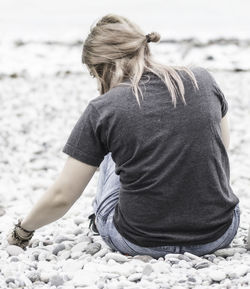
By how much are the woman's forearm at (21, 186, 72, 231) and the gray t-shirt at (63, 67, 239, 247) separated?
25cm

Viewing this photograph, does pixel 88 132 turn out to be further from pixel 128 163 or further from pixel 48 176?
pixel 48 176

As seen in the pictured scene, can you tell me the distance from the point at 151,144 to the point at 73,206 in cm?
188

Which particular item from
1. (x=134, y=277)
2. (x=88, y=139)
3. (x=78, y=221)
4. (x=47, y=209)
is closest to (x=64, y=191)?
(x=47, y=209)

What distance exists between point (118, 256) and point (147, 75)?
88 cm

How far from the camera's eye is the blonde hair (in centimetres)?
254

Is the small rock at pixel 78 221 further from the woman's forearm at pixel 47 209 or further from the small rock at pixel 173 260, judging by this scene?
the small rock at pixel 173 260

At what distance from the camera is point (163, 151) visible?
2.51 metres

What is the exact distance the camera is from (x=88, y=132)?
2512 millimetres

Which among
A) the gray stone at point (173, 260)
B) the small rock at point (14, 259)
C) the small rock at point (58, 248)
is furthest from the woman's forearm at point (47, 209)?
the gray stone at point (173, 260)

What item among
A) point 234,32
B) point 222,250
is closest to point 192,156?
point 222,250

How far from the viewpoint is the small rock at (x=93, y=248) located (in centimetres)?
302

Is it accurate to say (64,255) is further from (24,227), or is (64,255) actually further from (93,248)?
(24,227)

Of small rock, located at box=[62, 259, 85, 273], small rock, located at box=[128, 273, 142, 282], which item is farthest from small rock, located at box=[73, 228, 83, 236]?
small rock, located at box=[128, 273, 142, 282]

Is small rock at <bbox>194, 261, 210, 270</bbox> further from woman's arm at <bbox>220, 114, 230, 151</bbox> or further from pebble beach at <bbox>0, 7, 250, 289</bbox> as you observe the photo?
woman's arm at <bbox>220, 114, 230, 151</bbox>
